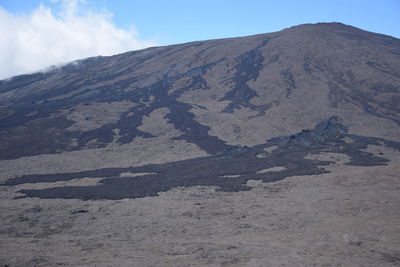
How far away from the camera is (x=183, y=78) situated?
6644cm

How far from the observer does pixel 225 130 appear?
139 ft

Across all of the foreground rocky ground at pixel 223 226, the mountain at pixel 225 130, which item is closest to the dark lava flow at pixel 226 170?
the mountain at pixel 225 130

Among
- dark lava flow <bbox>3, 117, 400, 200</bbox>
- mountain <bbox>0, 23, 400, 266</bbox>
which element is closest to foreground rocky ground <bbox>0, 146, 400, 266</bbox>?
mountain <bbox>0, 23, 400, 266</bbox>

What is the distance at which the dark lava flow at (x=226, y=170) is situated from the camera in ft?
76.9

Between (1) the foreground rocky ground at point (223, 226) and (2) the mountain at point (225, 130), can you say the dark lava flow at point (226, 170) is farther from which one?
(1) the foreground rocky ground at point (223, 226)

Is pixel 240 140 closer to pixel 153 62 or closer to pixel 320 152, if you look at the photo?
pixel 320 152

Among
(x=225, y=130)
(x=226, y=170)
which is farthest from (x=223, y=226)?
(x=225, y=130)

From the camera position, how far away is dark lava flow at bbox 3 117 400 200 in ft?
76.9

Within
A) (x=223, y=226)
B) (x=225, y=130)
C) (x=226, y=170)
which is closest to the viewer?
(x=223, y=226)

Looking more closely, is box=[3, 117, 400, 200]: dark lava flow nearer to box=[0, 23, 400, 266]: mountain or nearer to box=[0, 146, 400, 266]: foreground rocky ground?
box=[0, 23, 400, 266]: mountain

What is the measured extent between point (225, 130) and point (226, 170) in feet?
48.5

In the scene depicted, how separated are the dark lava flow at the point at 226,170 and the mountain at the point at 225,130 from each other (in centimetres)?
14

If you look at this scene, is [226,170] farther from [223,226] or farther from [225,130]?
[225,130]

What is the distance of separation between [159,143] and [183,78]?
3031 centimetres
